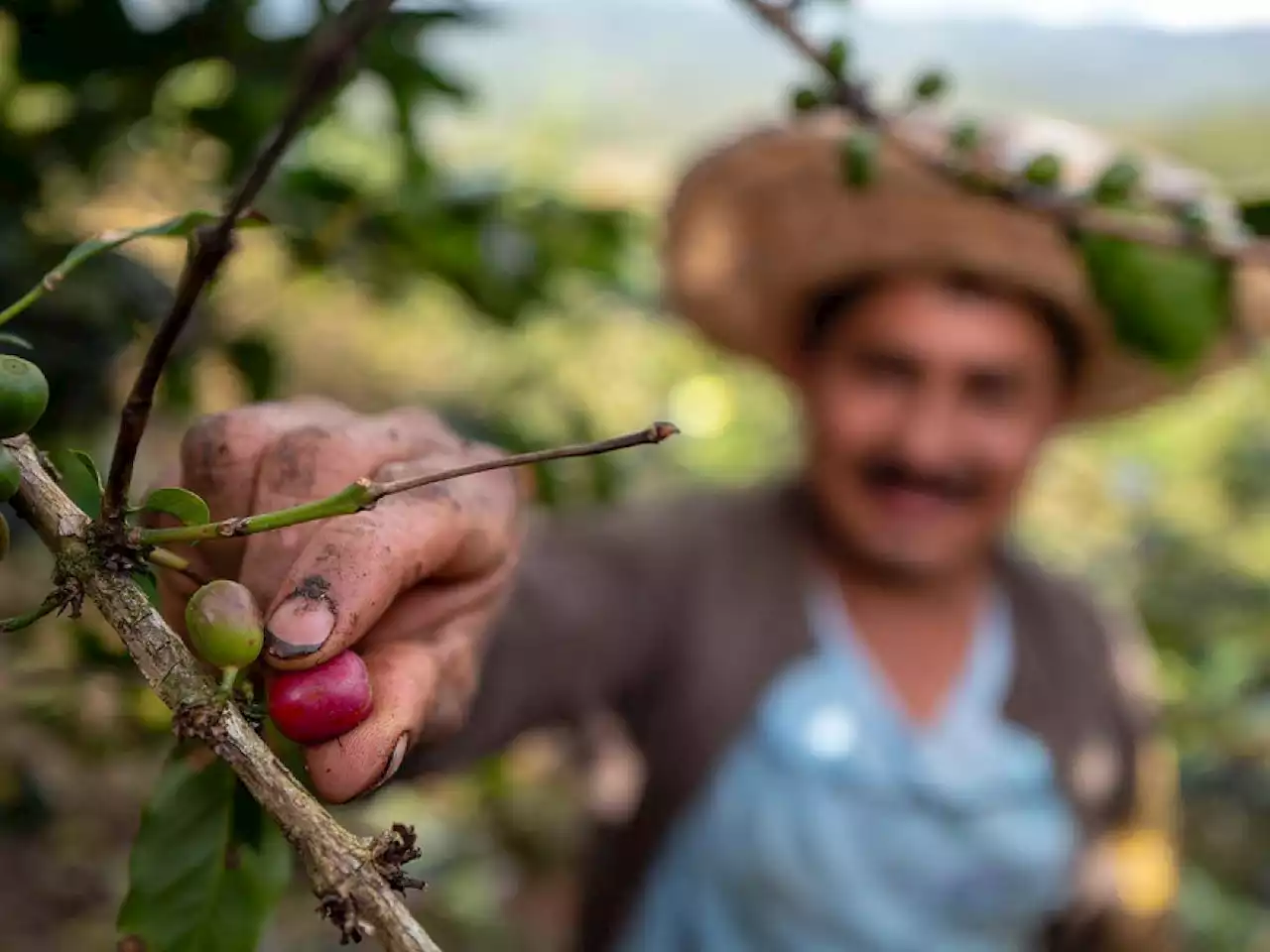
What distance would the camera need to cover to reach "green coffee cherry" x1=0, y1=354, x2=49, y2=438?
0.39m

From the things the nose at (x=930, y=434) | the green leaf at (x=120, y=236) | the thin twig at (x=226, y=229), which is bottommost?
the nose at (x=930, y=434)

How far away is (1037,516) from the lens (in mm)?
3637

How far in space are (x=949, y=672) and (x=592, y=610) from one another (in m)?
0.55

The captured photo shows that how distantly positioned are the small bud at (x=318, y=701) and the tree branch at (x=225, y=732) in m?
0.05

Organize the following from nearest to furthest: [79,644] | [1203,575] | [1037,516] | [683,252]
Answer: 1. [79,644]
2. [683,252]
3. [1203,575]
4. [1037,516]

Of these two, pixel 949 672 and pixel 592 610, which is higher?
pixel 592 610

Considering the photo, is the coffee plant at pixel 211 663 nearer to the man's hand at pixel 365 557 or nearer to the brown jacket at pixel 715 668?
the man's hand at pixel 365 557

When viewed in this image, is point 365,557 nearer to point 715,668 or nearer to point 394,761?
point 394,761

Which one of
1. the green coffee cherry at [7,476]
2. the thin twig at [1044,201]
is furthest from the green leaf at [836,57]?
the green coffee cherry at [7,476]

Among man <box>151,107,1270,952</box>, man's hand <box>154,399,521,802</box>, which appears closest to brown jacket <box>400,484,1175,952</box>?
man <box>151,107,1270,952</box>

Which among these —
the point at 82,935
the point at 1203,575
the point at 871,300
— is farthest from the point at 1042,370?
the point at 82,935

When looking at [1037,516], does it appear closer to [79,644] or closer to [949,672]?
[949,672]

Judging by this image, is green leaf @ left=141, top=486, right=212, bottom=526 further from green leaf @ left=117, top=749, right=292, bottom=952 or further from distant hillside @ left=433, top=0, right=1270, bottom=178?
distant hillside @ left=433, top=0, right=1270, bottom=178

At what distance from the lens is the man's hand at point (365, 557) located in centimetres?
45
